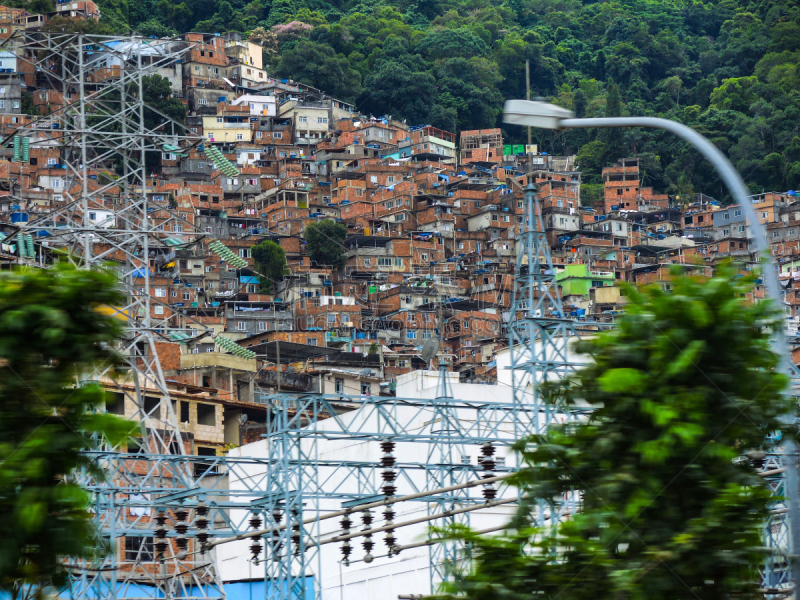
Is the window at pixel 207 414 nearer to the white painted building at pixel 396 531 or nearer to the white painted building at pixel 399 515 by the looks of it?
the white painted building at pixel 399 515

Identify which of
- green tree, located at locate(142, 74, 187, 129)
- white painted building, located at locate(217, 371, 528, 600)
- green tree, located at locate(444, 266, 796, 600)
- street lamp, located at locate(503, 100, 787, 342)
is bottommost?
white painted building, located at locate(217, 371, 528, 600)

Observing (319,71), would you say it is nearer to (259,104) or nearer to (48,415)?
(259,104)

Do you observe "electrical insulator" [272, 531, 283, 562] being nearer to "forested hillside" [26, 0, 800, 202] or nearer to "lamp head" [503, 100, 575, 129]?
"lamp head" [503, 100, 575, 129]

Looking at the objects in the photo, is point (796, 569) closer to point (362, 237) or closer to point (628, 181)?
point (362, 237)

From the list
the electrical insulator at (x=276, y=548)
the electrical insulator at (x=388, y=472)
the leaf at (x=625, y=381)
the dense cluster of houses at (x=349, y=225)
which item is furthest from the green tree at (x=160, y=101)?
the leaf at (x=625, y=381)

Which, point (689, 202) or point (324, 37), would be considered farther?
point (324, 37)

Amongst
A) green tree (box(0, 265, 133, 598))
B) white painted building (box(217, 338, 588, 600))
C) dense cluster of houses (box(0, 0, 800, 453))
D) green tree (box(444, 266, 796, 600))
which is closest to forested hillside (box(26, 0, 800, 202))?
dense cluster of houses (box(0, 0, 800, 453))

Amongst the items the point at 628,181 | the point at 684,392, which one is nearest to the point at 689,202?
the point at 628,181
